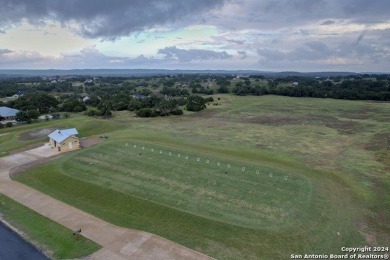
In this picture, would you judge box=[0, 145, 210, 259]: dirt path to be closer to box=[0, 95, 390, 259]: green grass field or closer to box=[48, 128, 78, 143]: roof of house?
box=[0, 95, 390, 259]: green grass field

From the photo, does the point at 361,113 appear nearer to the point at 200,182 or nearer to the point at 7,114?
the point at 200,182

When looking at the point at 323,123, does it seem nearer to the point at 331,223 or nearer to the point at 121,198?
the point at 331,223

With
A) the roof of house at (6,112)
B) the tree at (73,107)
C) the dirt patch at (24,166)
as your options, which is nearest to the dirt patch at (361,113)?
the dirt patch at (24,166)

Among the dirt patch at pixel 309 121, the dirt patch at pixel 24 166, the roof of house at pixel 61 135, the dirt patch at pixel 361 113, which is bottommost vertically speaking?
the dirt patch at pixel 24 166

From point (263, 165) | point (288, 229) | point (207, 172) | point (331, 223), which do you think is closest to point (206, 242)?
point (288, 229)

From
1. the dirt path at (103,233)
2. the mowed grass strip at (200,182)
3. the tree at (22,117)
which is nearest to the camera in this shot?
the dirt path at (103,233)

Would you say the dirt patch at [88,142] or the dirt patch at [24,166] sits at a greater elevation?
the dirt patch at [88,142]

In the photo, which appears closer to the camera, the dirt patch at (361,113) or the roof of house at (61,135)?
the roof of house at (61,135)

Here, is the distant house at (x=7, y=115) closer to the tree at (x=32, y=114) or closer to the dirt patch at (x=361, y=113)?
the tree at (x=32, y=114)
